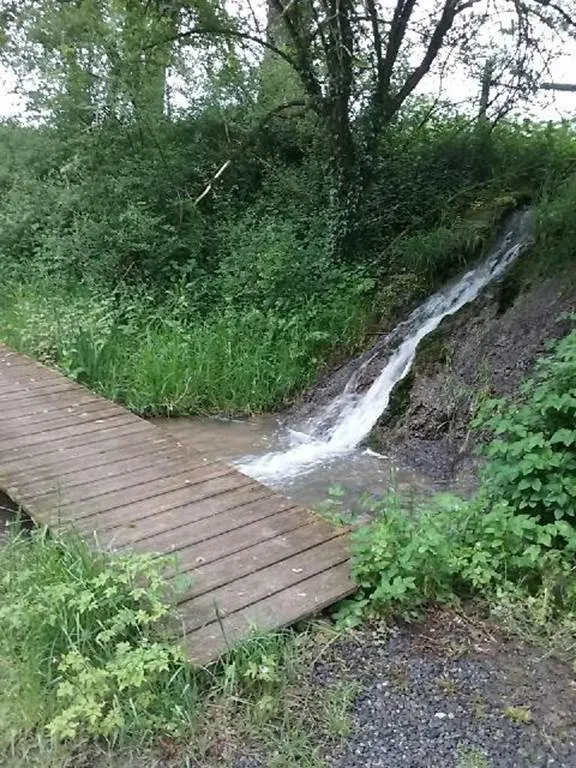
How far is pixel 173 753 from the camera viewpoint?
2.12m

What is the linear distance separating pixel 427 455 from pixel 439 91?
557 centimetres

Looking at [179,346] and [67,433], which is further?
[179,346]

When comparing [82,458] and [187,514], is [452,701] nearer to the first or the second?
[187,514]

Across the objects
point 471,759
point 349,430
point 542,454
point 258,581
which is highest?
point 542,454

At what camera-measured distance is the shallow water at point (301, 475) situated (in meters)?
4.78

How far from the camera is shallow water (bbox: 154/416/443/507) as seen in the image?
4.78 meters

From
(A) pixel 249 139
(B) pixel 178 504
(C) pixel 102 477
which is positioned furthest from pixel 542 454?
(A) pixel 249 139

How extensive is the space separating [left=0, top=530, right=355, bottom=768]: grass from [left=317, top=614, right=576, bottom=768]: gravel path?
10 cm

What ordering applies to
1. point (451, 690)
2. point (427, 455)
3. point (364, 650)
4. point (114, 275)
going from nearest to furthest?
1. point (451, 690)
2. point (364, 650)
3. point (427, 455)
4. point (114, 275)

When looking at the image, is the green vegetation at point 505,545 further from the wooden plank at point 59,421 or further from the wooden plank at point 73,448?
the wooden plank at point 59,421

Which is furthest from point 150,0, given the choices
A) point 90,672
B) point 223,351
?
point 90,672

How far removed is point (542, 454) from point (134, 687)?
1884 mm

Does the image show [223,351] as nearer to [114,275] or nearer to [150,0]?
[114,275]

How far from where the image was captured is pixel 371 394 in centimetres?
606
